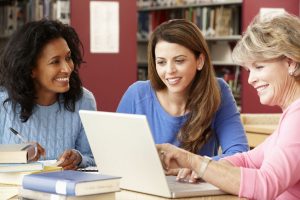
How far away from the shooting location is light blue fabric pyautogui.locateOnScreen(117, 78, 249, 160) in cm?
283

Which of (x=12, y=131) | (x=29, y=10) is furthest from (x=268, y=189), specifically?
(x=29, y=10)

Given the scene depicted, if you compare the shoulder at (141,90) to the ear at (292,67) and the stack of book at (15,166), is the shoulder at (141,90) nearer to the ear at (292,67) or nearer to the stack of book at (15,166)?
the stack of book at (15,166)

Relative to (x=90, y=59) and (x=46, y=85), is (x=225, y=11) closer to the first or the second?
(x=90, y=59)

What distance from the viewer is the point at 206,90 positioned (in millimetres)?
2859

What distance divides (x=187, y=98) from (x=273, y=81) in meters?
0.81

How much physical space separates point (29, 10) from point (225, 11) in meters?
2.11

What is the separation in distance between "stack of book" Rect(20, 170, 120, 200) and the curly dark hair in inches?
41.2

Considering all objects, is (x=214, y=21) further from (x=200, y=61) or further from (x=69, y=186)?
(x=69, y=186)

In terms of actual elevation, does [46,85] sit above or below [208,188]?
above

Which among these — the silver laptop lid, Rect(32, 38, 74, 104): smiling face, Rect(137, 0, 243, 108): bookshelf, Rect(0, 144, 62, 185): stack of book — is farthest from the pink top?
Rect(137, 0, 243, 108): bookshelf

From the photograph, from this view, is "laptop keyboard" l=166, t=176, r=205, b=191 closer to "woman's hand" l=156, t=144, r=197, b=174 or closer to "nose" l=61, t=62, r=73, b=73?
"woman's hand" l=156, t=144, r=197, b=174

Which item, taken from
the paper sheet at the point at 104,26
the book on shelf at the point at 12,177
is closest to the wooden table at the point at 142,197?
the book on shelf at the point at 12,177

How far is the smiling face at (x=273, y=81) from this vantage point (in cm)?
212

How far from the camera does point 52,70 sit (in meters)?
2.93
